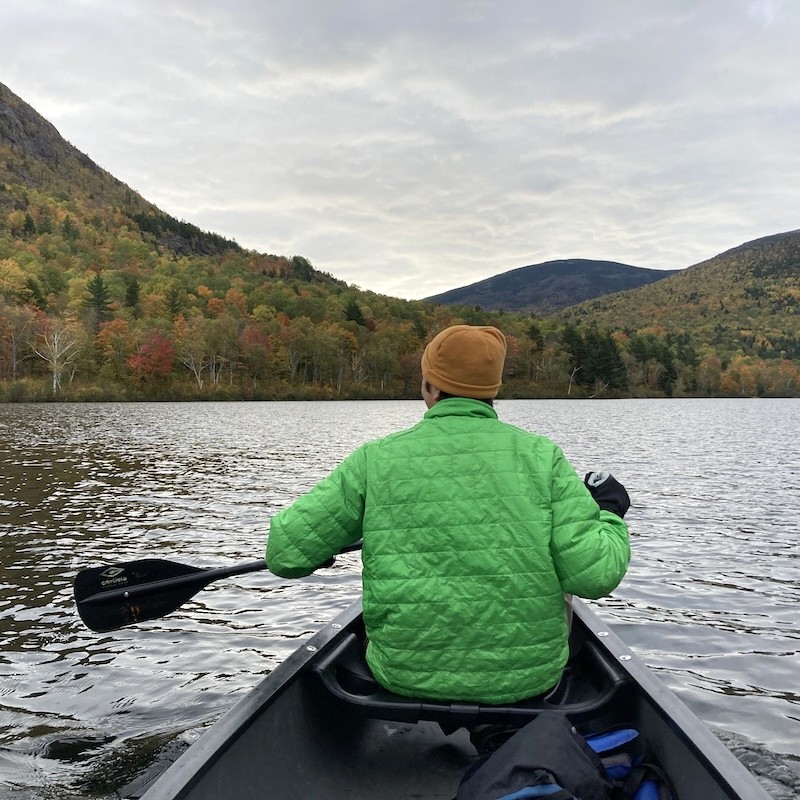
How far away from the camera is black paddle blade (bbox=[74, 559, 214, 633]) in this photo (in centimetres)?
470

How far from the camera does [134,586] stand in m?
4.79

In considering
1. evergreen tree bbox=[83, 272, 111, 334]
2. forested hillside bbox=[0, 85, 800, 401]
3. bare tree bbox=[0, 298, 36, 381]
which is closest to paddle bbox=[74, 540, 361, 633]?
forested hillside bbox=[0, 85, 800, 401]

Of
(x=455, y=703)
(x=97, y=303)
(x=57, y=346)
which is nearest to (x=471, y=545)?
(x=455, y=703)

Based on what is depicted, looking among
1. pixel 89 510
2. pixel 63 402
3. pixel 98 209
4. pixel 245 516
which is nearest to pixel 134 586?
pixel 245 516

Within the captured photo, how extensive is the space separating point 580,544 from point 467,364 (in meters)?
0.86

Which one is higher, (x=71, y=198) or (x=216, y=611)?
(x=71, y=198)

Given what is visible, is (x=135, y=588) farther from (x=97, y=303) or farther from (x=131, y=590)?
(x=97, y=303)

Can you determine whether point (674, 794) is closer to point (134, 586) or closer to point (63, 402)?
point (134, 586)

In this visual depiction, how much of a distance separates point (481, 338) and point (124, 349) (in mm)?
91606

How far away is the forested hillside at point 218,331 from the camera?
86.2m

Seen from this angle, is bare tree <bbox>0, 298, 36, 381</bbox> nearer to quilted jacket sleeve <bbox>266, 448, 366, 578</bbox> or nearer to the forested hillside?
the forested hillside

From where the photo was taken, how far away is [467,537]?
285cm

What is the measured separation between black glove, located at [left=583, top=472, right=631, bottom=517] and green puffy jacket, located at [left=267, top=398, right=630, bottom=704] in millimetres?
197

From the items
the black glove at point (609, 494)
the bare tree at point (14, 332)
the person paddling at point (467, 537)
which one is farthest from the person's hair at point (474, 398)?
the bare tree at point (14, 332)
